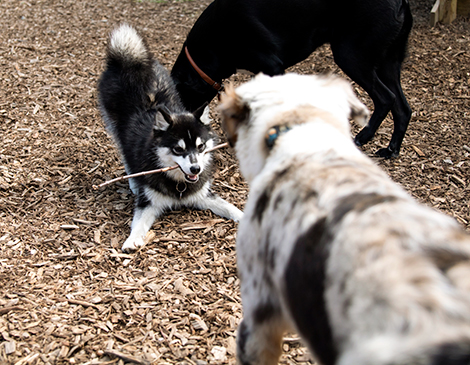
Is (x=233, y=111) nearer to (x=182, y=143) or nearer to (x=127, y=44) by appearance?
(x=182, y=143)

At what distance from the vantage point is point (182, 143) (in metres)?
4.11

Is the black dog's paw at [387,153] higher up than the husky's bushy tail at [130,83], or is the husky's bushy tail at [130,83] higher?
the black dog's paw at [387,153]

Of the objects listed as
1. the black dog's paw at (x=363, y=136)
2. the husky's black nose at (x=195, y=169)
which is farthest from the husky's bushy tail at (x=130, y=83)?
the black dog's paw at (x=363, y=136)

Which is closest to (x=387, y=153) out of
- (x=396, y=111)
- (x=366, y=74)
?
(x=396, y=111)

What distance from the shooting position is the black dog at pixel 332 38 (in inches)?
184

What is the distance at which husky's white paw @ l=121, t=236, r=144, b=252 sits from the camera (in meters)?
3.73

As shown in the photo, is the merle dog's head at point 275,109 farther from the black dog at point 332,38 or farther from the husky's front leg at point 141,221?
the black dog at point 332,38

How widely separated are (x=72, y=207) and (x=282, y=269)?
10.6ft

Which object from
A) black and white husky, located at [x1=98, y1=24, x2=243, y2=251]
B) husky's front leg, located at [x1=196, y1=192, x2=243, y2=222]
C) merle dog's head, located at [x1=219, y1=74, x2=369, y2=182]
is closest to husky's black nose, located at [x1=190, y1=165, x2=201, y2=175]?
black and white husky, located at [x1=98, y1=24, x2=243, y2=251]

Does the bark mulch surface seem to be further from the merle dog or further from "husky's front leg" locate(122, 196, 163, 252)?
the merle dog

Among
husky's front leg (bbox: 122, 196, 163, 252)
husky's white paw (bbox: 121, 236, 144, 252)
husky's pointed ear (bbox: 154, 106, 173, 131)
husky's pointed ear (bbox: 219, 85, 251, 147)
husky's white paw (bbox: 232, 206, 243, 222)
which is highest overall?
husky's pointed ear (bbox: 219, 85, 251, 147)

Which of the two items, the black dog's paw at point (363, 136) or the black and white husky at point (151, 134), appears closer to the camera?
the black and white husky at point (151, 134)

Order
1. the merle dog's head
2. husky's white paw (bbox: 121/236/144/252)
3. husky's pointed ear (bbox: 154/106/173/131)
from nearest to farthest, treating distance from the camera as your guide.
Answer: the merle dog's head → husky's white paw (bbox: 121/236/144/252) → husky's pointed ear (bbox: 154/106/173/131)

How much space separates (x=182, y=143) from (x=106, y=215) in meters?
1.03
